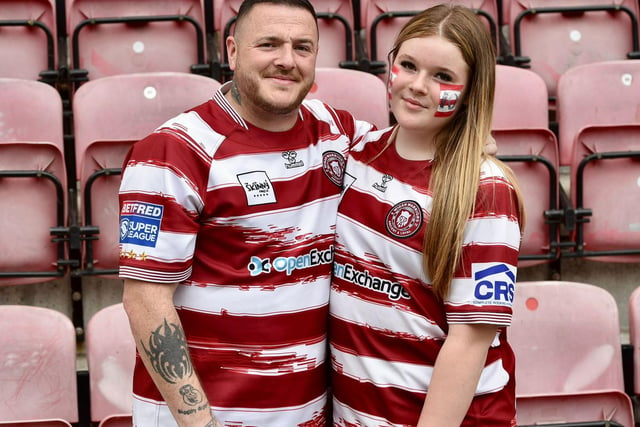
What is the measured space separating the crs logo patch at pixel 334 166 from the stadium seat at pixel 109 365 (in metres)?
0.65

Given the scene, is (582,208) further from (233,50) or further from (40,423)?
(40,423)

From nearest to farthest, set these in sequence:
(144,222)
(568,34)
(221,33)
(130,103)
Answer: (144,222) < (130,103) < (221,33) < (568,34)

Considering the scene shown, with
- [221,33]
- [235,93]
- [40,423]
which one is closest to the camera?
[235,93]

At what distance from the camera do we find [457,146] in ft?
4.21

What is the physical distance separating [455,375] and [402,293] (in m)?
0.14

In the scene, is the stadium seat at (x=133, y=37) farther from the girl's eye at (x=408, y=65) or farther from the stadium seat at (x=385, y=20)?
the girl's eye at (x=408, y=65)

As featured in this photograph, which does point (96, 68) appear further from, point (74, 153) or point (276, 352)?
point (276, 352)

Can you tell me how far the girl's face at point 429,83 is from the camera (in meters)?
1.27

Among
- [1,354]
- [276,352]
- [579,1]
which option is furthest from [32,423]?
[579,1]

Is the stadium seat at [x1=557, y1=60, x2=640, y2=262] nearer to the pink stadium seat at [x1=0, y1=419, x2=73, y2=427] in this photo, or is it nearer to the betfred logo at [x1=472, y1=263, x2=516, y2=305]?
the betfred logo at [x1=472, y1=263, x2=516, y2=305]

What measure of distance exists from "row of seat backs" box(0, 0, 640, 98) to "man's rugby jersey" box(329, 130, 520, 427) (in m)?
1.44

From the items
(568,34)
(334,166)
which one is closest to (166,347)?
(334,166)

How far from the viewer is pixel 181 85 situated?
2.31 meters

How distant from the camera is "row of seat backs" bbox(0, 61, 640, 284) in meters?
2.18
